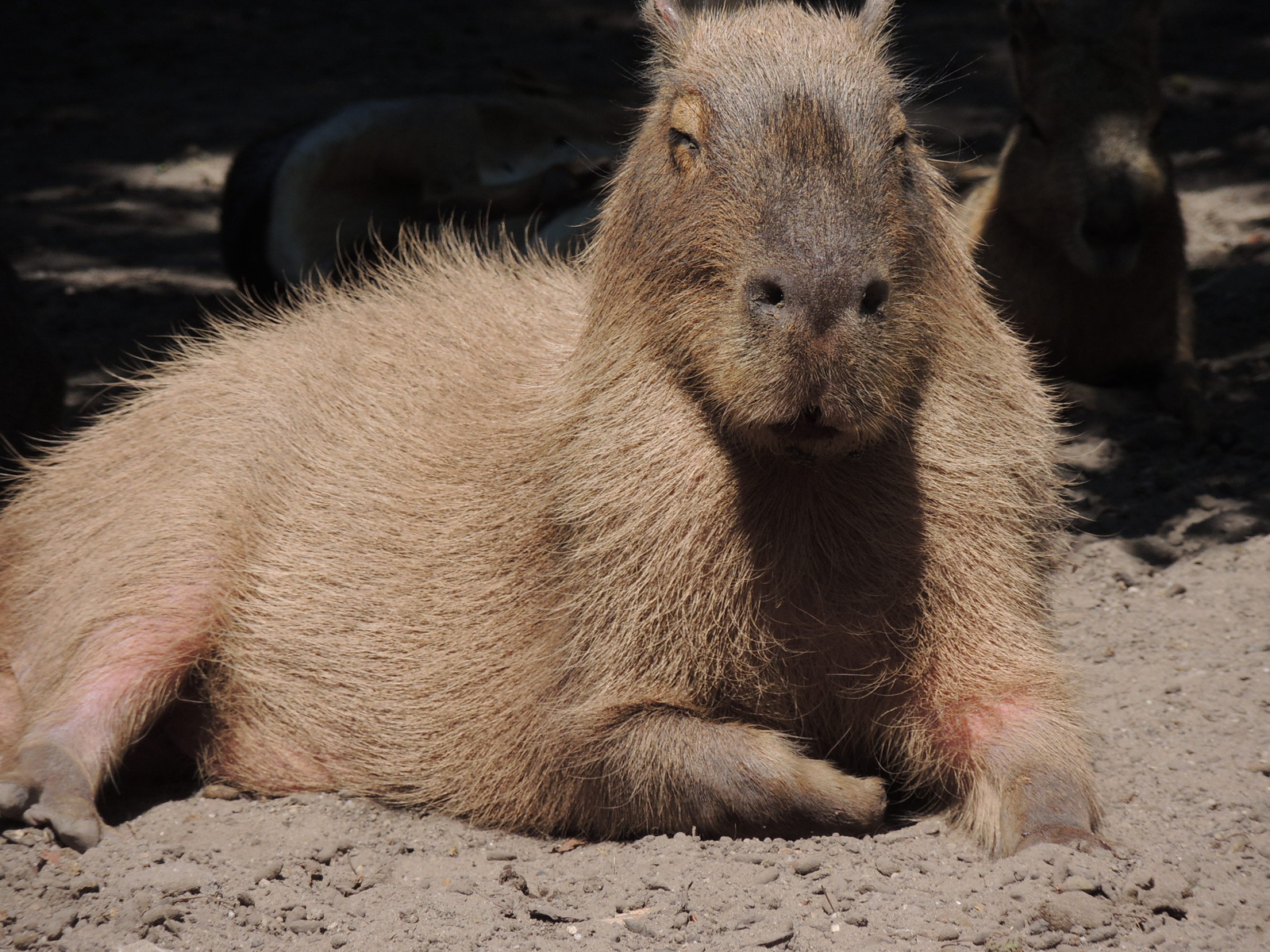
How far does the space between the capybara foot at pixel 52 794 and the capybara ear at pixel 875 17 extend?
231 cm

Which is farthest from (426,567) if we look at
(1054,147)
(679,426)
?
(1054,147)

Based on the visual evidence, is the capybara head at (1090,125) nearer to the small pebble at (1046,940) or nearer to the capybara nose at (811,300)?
the capybara nose at (811,300)

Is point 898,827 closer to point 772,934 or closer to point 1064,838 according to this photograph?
point 1064,838

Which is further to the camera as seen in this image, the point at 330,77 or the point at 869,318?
the point at 330,77

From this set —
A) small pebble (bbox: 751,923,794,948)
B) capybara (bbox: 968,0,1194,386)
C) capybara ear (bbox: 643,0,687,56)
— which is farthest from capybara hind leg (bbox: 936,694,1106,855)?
capybara (bbox: 968,0,1194,386)

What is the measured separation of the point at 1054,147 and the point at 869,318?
3.17 metres

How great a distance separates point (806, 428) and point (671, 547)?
48 cm

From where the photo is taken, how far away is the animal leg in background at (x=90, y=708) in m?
2.85

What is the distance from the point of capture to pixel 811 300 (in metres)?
2.06

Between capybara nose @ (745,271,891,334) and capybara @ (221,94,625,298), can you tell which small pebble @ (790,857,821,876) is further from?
capybara @ (221,94,625,298)

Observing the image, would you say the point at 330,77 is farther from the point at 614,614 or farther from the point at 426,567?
the point at 614,614

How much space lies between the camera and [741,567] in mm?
2521

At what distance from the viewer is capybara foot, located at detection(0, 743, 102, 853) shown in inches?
110

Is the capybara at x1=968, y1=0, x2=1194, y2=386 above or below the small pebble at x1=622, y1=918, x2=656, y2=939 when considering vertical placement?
above
